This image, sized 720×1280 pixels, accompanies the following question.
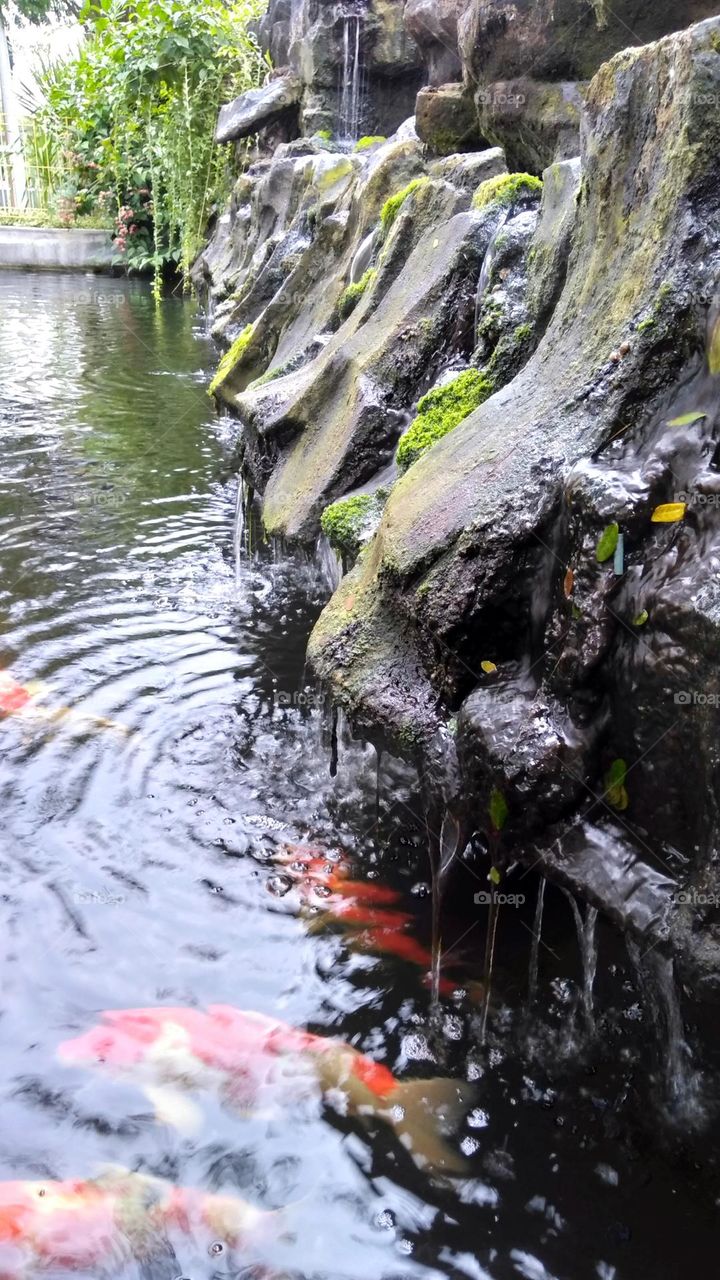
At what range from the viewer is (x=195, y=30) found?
1592 centimetres

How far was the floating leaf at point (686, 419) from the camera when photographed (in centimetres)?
230

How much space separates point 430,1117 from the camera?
7.67ft

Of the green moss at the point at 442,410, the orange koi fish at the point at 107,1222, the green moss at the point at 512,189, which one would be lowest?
the orange koi fish at the point at 107,1222

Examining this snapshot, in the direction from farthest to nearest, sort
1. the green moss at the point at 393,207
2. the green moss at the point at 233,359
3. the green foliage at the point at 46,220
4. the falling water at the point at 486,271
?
the green foliage at the point at 46,220, the green moss at the point at 233,359, the green moss at the point at 393,207, the falling water at the point at 486,271

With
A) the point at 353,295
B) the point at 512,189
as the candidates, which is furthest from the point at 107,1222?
the point at 353,295

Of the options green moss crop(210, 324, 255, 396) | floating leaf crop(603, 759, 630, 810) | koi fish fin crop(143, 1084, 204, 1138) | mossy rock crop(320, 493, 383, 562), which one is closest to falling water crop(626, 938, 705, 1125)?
floating leaf crop(603, 759, 630, 810)

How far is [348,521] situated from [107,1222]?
8.22 feet

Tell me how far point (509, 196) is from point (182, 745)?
283 cm

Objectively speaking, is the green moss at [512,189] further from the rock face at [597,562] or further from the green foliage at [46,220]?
the green foliage at [46,220]

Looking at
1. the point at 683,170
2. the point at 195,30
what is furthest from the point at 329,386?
the point at 195,30

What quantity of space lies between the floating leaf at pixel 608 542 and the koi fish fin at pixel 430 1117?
4.45 feet

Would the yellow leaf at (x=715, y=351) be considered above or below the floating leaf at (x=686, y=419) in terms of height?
above

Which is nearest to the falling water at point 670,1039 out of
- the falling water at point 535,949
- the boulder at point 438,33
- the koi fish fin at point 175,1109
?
the falling water at point 535,949

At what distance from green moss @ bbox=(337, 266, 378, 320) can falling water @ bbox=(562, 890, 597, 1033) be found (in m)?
4.05
